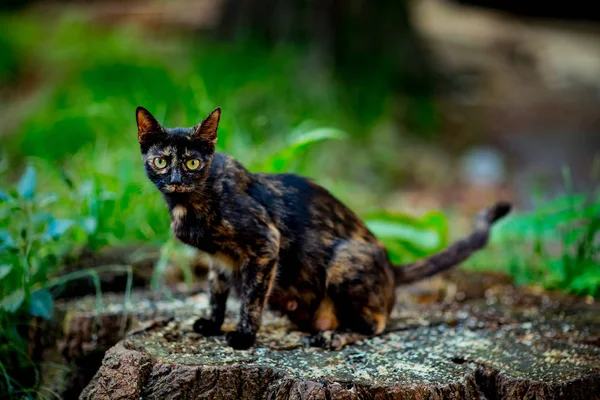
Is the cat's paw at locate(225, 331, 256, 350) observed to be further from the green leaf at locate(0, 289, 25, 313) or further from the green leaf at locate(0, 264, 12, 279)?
the green leaf at locate(0, 264, 12, 279)

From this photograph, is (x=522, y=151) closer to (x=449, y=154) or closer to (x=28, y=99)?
(x=449, y=154)

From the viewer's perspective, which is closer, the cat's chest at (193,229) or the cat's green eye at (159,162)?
the cat's green eye at (159,162)

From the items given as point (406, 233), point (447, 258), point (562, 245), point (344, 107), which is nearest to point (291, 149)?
point (406, 233)

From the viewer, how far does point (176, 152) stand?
268 centimetres

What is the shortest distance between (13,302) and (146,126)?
46.9 inches

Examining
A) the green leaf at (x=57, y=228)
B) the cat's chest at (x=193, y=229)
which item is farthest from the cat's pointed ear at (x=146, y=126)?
the green leaf at (x=57, y=228)

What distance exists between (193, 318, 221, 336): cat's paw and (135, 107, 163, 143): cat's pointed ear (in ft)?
2.70

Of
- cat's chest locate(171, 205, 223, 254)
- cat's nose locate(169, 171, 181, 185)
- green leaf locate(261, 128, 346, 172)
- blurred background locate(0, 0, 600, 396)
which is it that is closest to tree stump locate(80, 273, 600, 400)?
cat's chest locate(171, 205, 223, 254)

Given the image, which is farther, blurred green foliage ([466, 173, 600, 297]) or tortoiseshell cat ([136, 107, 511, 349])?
blurred green foliage ([466, 173, 600, 297])

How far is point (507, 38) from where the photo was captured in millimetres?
11172

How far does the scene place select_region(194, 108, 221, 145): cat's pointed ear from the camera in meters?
2.69

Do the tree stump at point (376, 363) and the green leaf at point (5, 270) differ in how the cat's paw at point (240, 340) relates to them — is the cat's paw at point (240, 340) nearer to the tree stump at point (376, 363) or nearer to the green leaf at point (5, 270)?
the tree stump at point (376, 363)

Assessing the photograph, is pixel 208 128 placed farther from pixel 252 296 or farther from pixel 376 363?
pixel 376 363

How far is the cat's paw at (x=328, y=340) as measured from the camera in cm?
293
